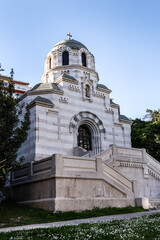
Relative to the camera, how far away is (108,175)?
16.5 m

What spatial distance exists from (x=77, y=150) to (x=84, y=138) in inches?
109

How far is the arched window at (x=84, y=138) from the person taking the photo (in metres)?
23.6

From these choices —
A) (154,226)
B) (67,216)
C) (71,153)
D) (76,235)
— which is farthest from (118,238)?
(71,153)

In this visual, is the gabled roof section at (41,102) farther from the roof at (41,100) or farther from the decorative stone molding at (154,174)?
the decorative stone molding at (154,174)

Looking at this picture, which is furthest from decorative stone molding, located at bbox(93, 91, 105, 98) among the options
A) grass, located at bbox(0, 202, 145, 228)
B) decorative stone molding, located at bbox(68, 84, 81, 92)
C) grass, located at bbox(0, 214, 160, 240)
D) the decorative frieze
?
grass, located at bbox(0, 214, 160, 240)

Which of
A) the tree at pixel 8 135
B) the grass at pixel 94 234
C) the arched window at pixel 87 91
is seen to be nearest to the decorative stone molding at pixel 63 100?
the arched window at pixel 87 91

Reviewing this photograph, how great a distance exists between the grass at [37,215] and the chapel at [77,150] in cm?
64

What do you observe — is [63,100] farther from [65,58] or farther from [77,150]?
[65,58]

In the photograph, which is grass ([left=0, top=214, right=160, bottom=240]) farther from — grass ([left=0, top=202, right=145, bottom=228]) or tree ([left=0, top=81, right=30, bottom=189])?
tree ([left=0, top=81, right=30, bottom=189])

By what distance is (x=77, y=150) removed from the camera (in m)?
21.4

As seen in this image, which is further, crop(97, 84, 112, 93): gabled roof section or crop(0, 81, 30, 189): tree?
crop(97, 84, 112, 93): gabled roof section

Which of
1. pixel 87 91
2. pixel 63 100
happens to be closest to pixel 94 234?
pixel 63 100

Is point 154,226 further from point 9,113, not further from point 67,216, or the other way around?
point 9,113

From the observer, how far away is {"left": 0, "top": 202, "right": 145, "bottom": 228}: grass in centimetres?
1218
